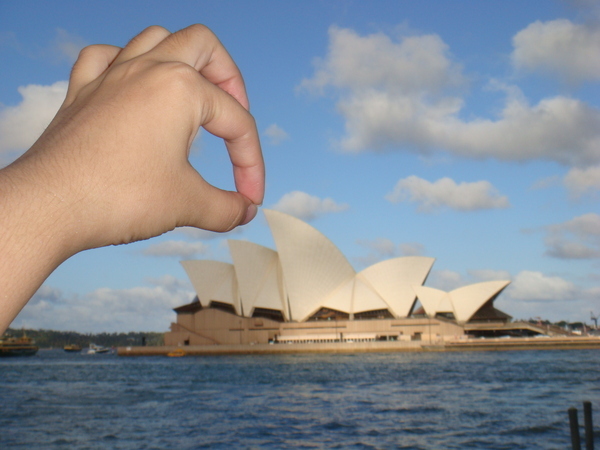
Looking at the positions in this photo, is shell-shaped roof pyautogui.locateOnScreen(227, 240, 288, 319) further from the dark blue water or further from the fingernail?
the fingernail

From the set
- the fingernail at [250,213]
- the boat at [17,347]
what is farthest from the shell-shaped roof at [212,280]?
the fingernail at [250,213]

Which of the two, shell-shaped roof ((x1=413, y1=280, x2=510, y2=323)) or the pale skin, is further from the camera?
shell-shaped roof ((x1=413, y1=280, x2=510, y2=323))

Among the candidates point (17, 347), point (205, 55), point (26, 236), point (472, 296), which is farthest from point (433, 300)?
point (26, 236)

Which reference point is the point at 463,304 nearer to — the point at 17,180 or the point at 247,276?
the point at 247,276

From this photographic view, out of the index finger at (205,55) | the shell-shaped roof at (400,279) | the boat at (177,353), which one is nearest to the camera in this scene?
the index finger at (205,55)

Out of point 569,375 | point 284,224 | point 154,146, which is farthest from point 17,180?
point 284,224

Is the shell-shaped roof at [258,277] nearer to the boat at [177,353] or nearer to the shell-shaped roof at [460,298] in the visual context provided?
the boat at [177,353]

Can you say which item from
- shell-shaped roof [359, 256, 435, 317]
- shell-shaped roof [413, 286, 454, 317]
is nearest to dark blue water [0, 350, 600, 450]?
shell-shaped roof [413, 286, 454, 317]
